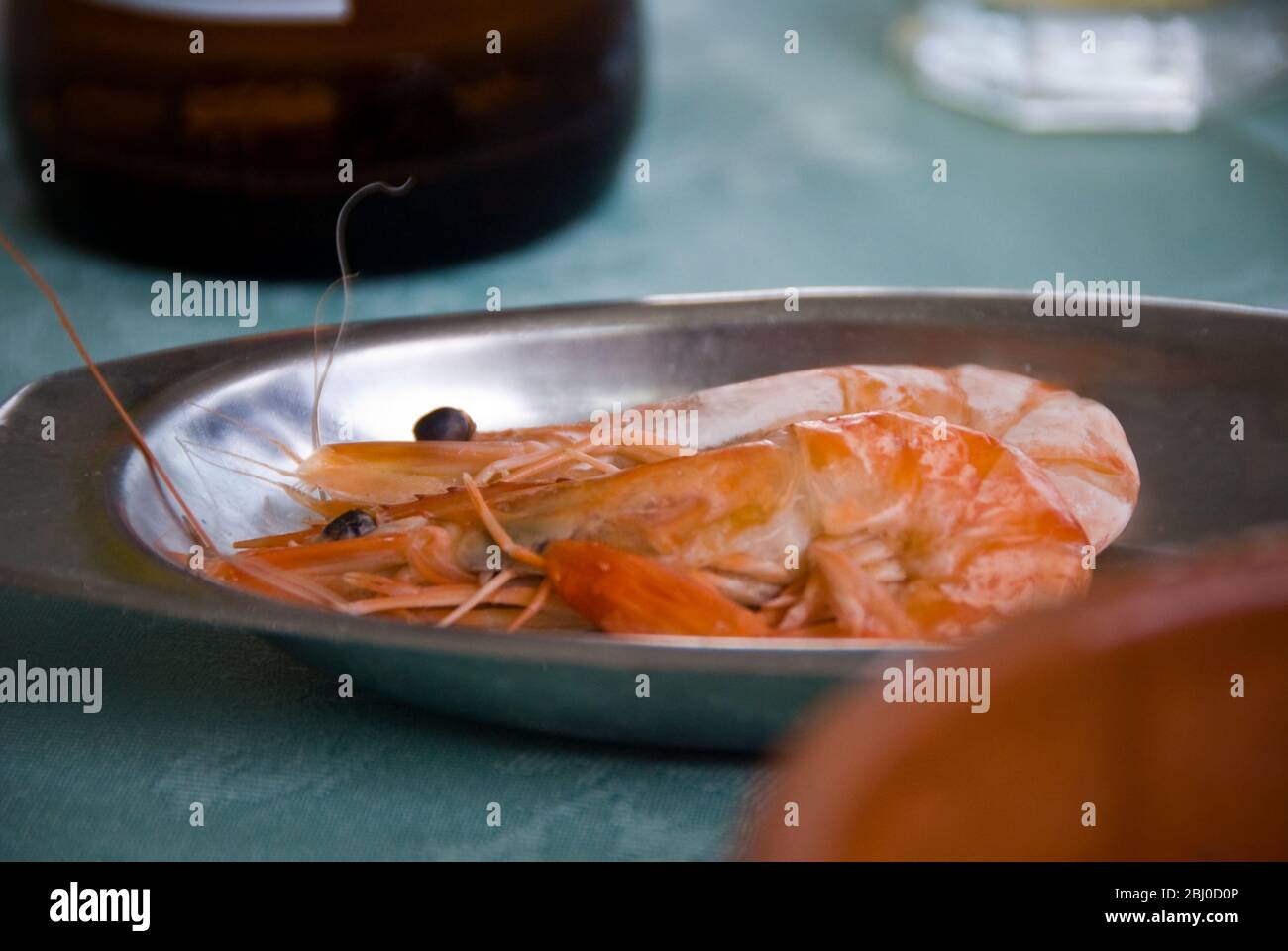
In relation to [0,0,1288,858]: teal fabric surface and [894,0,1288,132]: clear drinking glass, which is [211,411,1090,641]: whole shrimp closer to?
[0,0,1288,858]: teal fabric surface

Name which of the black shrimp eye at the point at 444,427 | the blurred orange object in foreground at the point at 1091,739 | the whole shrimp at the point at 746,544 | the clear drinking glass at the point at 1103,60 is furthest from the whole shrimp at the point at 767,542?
the clear drinking glass at the point at 1103,60

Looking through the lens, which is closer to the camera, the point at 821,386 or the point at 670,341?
the point at 821,386

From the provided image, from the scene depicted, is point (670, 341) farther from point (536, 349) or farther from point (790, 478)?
point (790, 478)

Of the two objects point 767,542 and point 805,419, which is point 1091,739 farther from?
point 805,419

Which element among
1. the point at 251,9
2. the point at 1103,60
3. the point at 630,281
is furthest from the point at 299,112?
the point at 1103,60

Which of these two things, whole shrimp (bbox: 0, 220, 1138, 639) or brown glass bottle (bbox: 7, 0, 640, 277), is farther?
brown glass bottle (bbox: 7, 0, 640, 277)

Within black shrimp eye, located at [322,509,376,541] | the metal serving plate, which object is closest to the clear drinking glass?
the metal serving plate

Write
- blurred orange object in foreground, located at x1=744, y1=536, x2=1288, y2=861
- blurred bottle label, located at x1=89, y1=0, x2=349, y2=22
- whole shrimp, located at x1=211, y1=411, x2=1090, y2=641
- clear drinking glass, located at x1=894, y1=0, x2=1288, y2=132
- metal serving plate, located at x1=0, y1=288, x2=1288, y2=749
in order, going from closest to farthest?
blurred orange object in foreground, located at x1=744, y1=536, x2=1288, y2=861, metal serving plate, located at x1=0, y1=288, x2=1288, y2=749, whole shrimp, located at x1=211, y1=411, x2=1090, y2=641, blurred bottle label, located at x1=89, y1=0, x2=349, y2=22, clear drinking glass, located at x1=894, y1=0, x2=1288, y2=132
